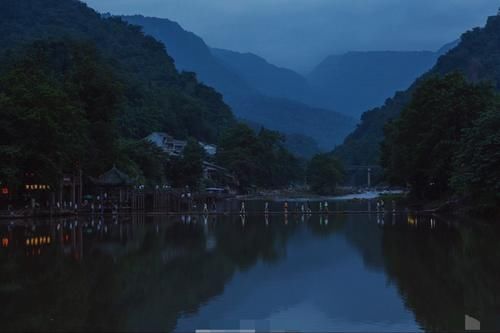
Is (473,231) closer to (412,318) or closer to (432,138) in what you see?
(432,138)

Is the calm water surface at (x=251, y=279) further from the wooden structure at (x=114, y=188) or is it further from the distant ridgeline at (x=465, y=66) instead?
the distant ridgeline at (x=465, y=66)

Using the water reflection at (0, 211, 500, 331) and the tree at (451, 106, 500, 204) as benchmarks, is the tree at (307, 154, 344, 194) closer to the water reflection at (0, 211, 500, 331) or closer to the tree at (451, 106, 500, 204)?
the tree at (451, 106, 500, 204)

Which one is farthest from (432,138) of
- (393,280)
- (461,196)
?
(393,280)

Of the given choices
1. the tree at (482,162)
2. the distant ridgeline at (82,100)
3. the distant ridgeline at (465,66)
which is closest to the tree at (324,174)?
the distant ridgeline at (465,66)

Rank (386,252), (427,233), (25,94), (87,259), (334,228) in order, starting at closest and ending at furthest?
(87,259) < (386,252) < (427,233) < (334,228) < (25,94)

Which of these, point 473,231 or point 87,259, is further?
point 473,231

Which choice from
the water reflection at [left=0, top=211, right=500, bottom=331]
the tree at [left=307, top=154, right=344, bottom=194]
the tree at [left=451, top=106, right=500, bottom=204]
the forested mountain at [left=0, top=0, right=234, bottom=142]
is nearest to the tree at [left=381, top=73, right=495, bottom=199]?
the tree at [left=451, top=106, right=500, bottom=204]

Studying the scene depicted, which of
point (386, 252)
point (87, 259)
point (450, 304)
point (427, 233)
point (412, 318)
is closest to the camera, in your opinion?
point (412, 318)
